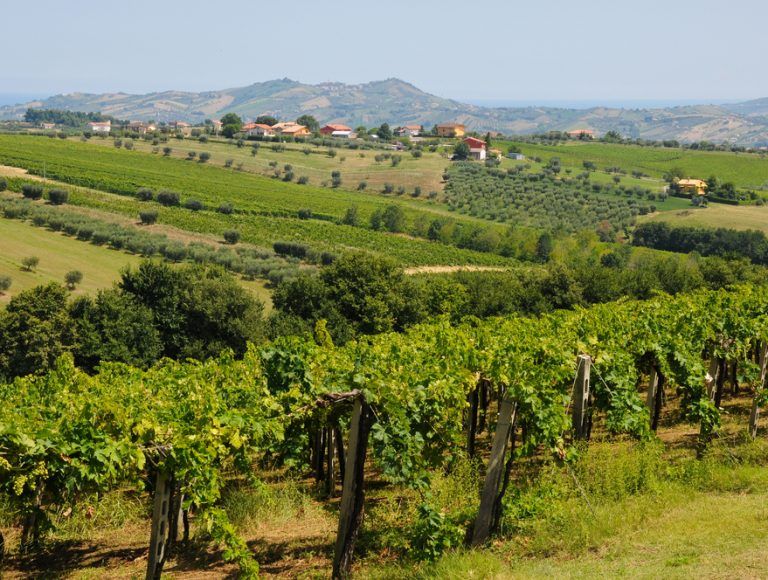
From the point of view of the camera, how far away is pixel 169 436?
873 centimetres

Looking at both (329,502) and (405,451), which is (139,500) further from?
(405,451)

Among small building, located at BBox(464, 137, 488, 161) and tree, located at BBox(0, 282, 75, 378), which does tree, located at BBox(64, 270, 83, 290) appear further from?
small building, located at BBox(464, 137, 488, 161)

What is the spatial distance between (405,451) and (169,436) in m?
2.92

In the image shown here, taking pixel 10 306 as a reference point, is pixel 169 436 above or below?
above

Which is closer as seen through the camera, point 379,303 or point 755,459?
point 755,459

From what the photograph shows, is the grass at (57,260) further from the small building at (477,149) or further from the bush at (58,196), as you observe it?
the small building at (477,149)

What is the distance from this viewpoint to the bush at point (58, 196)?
71.6 m

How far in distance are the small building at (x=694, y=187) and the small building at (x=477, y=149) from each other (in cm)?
3656

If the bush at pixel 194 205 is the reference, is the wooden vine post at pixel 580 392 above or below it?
above

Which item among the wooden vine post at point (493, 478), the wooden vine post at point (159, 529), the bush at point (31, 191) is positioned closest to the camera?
the wooden vine post at point (159, 529)

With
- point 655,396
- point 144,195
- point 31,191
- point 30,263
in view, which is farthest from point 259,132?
point 655,396

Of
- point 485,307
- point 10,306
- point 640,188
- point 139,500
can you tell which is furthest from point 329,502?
point 640,188

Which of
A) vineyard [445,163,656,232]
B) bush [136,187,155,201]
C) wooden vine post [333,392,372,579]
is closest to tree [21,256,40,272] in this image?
bush [136,187,155,201]

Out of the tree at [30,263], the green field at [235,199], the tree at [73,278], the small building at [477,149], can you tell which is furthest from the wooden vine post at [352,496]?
the small building at [477,149]
